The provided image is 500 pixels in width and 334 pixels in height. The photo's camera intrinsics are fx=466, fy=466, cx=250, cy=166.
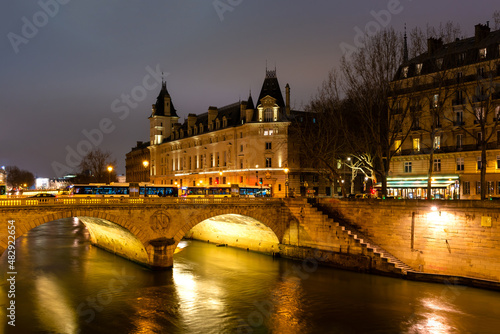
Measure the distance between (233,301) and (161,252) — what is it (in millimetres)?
9570

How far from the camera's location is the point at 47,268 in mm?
39562

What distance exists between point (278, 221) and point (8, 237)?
23.2 meters

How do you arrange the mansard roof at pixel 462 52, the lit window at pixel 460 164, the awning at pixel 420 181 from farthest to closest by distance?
the awning at pixel 420 181 < the lit window at pixel 460 164 < the mansard roof at pixel 462 52

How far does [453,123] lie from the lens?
4744 centimetres

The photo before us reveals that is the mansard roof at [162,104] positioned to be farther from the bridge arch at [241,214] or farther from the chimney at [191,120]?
the bridge arch at [241,214]

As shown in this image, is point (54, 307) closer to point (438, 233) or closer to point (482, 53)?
point (438, 233)

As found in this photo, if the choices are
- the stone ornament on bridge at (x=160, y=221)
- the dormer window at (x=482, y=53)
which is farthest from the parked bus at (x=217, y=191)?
the dormer window at (x=482, y=53)

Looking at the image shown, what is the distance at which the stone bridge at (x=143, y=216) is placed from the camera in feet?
104

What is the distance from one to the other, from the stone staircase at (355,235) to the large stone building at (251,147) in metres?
22.8

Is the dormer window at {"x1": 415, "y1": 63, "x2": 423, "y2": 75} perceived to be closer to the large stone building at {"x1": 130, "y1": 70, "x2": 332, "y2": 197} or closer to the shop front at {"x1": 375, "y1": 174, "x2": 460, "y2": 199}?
the shop front at {"x1": 375, "y1": 174, "x2": 460, "y2": 199}

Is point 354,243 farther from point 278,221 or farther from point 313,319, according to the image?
point 313,319

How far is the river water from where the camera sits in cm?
2553

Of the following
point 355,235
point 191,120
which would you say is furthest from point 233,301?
point 191,120

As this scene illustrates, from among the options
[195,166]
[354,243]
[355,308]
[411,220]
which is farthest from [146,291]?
[195,166]
